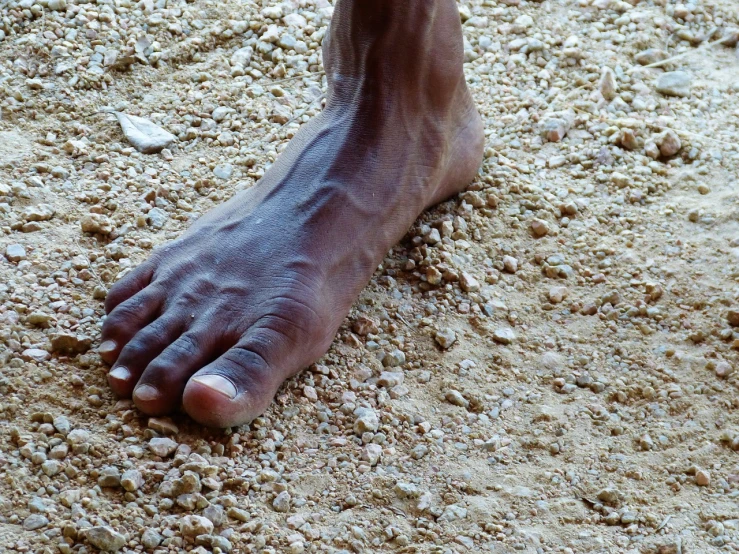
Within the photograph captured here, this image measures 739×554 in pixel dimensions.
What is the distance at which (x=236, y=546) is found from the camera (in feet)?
3.70

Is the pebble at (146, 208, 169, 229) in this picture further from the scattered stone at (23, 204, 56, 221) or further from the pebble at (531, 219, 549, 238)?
the pebble at (531, 219, 549, 238)

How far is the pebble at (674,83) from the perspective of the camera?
2070mm

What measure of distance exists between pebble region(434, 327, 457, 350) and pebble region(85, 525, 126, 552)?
23.7 inches

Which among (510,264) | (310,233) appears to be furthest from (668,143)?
(310,233)

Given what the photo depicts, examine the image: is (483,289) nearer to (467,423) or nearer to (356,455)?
(467,423)

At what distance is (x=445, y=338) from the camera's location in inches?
58.4

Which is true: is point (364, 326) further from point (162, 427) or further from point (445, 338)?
point (162, 427)

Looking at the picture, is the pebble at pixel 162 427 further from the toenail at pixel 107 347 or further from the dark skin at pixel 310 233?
the toenail at pixel 107 347

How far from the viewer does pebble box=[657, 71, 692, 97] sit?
2.07 m

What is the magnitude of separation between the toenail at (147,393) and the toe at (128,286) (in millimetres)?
198

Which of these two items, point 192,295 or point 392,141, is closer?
point 192,295

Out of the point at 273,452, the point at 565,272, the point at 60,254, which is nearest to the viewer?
the point at 273,452

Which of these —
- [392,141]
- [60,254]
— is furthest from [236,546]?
[392,141]

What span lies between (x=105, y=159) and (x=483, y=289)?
77 cm
